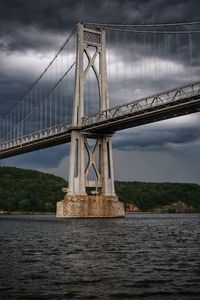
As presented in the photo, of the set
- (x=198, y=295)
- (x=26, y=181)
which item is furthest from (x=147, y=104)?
(x=26, y=181)

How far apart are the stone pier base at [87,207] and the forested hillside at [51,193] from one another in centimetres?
7371

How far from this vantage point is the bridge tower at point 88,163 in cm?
6925

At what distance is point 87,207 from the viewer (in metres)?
69.3

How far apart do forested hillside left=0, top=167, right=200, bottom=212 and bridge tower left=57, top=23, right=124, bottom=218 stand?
238 ft

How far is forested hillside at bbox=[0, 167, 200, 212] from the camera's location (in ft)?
489

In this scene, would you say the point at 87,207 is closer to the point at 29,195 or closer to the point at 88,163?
the point at 88,163

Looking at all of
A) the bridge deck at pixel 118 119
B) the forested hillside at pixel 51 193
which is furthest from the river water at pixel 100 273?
the forested hillside at pixel 51 193

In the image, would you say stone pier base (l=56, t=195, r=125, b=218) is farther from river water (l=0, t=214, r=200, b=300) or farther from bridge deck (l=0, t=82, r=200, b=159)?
river water (l=0, t=214, r=200, b=300)

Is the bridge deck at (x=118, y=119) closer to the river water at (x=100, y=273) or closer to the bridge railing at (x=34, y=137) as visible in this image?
the bridge railing at (x=34, y=137)

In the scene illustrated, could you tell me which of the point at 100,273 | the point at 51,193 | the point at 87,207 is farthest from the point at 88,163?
the point at 51,193

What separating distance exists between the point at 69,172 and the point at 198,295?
2282 inches

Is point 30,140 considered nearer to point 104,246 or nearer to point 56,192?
point 104,246

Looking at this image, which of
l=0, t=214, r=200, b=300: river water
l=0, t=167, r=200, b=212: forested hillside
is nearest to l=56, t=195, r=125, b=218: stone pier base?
l=0, t=214, r=200, b=300: river water

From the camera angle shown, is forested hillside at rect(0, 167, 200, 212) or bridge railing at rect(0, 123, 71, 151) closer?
bridge railing at rect(0, 123, 71, 151)
